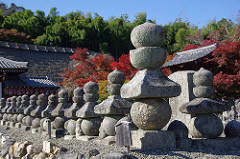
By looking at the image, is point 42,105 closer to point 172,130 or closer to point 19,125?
point 19,125

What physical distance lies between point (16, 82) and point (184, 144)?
53.5 ft

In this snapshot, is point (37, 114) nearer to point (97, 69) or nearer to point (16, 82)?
point (97, 69)

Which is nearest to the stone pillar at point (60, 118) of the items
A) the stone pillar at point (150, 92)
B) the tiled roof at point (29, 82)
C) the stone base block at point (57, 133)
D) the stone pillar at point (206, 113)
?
the stone base block at point (57, 133)

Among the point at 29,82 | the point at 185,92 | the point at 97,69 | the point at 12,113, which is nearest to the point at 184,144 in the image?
the point at 185,92

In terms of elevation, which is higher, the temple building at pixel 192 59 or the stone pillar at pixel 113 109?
the temple building at pixel 192 59

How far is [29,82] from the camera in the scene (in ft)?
62.3

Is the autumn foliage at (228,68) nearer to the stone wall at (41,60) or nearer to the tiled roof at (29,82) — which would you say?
the tiled roof at (29,82)

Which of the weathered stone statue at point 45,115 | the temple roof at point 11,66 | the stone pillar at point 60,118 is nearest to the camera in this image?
the stone pillar at point 60,118

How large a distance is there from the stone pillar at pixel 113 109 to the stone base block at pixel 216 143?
1.34 metres

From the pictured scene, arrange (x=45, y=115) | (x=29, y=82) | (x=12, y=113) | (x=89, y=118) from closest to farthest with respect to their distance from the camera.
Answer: (x=89, y=118)
(x=45, y=115)
(x=12, y=113)
(x=29, y=82)

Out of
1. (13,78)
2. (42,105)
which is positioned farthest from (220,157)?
(13,78)

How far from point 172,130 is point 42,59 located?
2398 cm

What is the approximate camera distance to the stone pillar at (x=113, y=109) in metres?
4.34

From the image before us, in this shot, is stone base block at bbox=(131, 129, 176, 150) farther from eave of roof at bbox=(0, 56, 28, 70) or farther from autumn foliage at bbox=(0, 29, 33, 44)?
autumn foliage at bbox=(0, 29, 33, 44)
